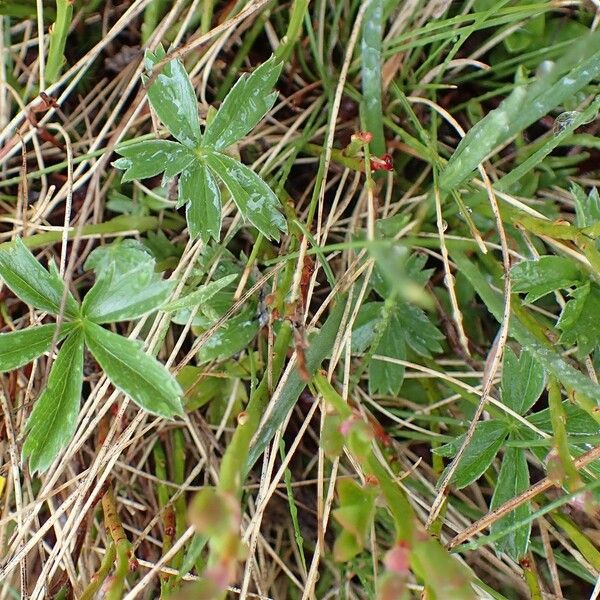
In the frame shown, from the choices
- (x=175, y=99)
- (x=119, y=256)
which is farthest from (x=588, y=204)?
(x=119, y=256)

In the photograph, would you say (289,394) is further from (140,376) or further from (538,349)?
(538,349)

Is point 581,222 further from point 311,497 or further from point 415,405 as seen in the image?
point 311,497

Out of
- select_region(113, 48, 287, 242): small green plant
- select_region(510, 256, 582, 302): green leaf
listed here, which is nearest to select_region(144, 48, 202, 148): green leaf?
select_region(113, 48, 287, 242): small green plant

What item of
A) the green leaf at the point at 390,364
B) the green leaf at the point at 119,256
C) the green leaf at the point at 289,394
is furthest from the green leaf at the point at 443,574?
the green leaf at the point at 119,256

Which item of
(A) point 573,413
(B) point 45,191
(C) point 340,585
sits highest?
(B) point 45,191

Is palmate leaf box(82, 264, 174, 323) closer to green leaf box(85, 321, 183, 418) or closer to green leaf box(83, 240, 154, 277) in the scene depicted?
green leaf box(85, 321, 183, 418)

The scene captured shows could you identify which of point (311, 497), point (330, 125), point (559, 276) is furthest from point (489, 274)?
point (311, 497)
